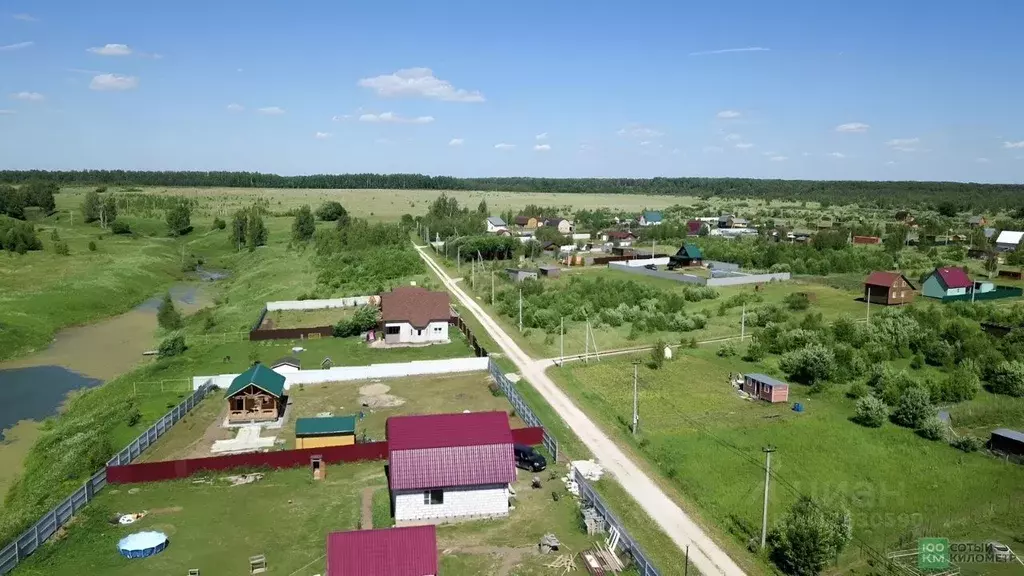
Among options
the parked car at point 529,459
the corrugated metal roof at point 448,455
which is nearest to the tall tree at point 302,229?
the parked car at point 529,459

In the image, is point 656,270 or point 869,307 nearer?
point 869,307

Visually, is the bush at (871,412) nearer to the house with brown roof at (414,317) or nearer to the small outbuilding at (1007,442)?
the small outbuilding at (1007,442)

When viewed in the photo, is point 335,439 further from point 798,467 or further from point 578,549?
point 798,467

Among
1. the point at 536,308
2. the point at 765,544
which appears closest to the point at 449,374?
the point at 536,308

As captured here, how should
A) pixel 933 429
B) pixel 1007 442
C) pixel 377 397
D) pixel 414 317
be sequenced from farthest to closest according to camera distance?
pixel 414 317 → pixel 377 397 → pixel 933 429 → pixel 1007 442

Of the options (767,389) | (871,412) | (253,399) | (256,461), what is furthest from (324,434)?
(871,412)

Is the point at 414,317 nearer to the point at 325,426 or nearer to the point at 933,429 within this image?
the point at 325,426

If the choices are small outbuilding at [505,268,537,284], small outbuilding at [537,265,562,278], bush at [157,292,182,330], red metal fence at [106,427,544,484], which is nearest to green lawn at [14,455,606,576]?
red metal fence at [106,427,544,484]
